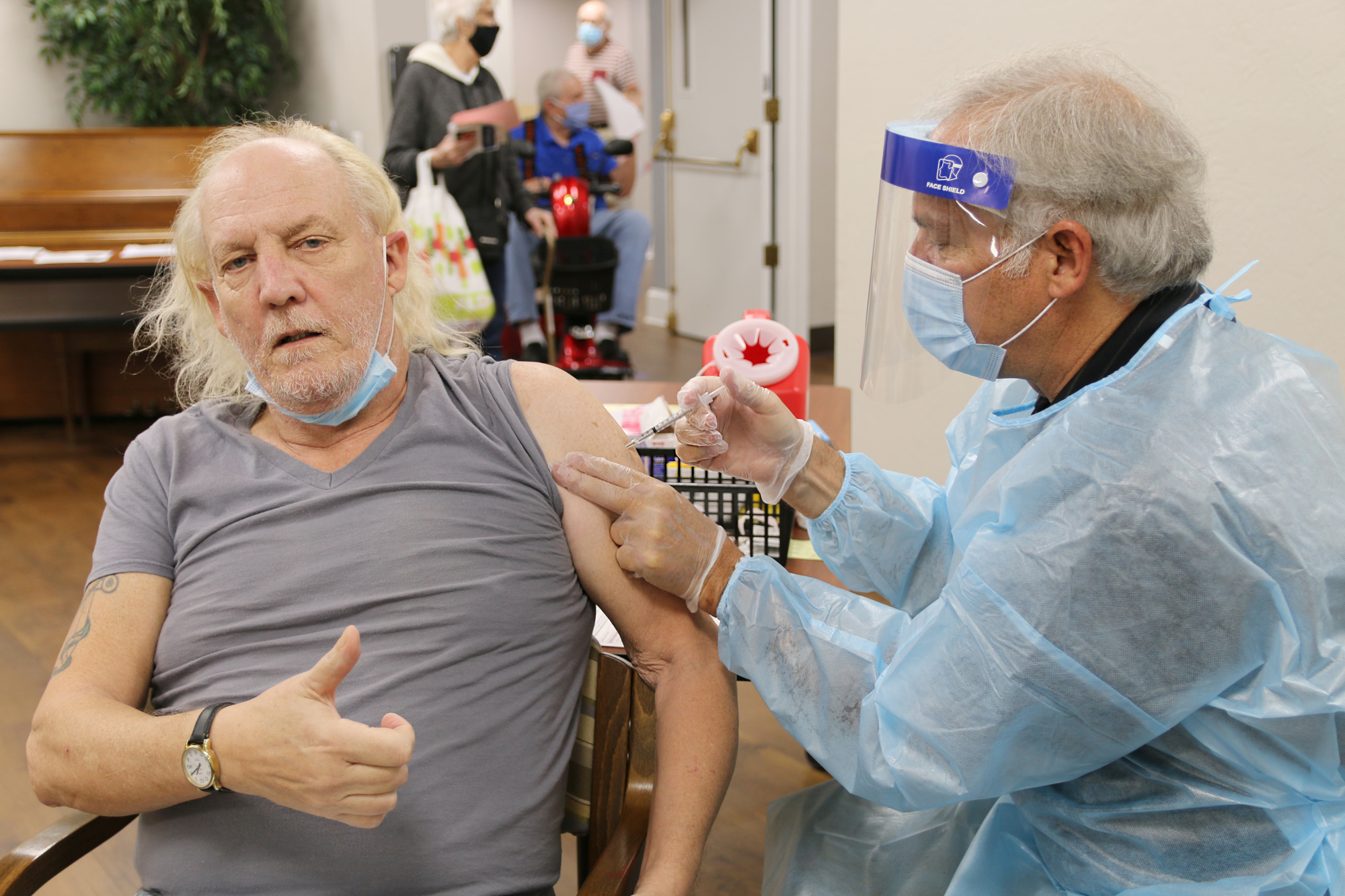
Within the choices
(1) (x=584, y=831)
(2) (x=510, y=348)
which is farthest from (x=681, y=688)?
(2) (x=510, y=348)

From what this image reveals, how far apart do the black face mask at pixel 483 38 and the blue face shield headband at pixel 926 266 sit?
10.9 feet

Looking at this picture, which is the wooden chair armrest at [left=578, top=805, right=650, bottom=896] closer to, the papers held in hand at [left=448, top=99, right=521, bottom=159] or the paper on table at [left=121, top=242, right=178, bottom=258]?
the papers held in hand at [left=448, top=99, right=521, bottom=159]

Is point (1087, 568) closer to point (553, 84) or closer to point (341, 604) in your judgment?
point (341, 604)

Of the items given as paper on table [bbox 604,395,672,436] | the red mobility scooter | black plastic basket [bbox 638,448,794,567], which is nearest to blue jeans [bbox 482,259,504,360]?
the red mobility scooter

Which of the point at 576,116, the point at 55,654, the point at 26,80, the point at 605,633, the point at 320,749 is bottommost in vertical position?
the point at 55,654

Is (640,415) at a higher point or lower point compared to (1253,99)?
lower

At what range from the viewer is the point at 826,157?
5.61m

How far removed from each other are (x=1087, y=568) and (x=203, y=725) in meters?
0.88

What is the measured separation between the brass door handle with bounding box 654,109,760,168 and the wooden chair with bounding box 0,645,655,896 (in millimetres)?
4708

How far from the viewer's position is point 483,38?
13.8 feet

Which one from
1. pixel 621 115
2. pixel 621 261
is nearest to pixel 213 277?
pixel 621 261

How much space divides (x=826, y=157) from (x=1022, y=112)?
15.4 feet

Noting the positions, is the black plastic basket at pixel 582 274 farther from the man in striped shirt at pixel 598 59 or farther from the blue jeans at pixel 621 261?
the man in striped shirt at pixel 598 59

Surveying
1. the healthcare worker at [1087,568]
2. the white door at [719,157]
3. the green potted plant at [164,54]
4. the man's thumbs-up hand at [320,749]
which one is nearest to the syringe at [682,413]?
the healthcare worker at [1087,568]
